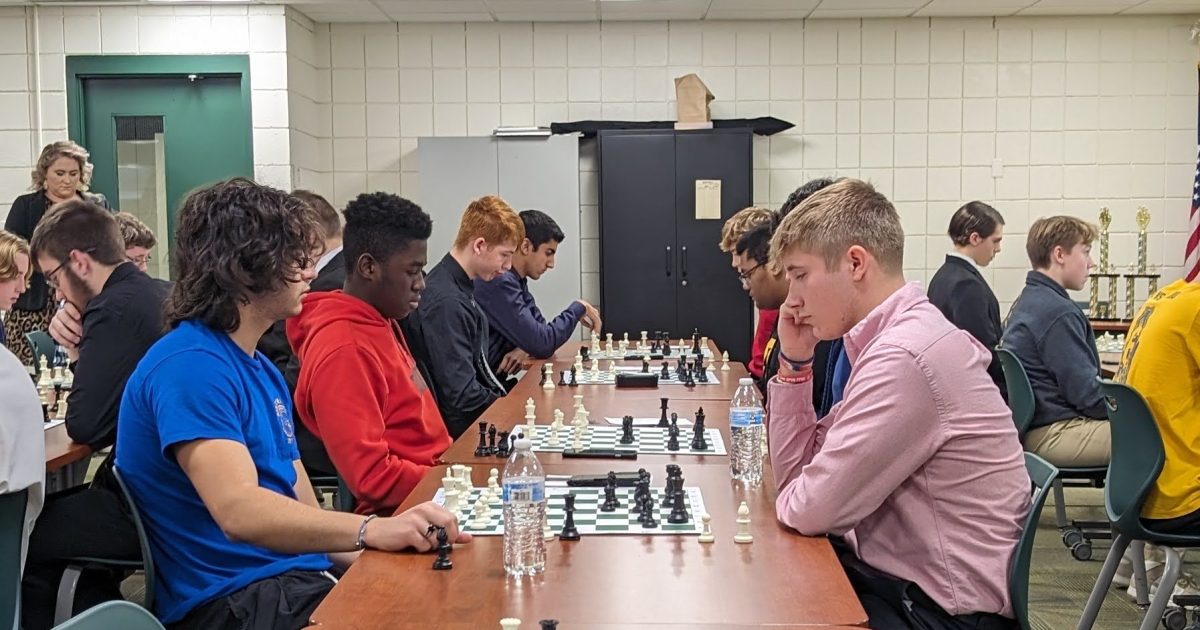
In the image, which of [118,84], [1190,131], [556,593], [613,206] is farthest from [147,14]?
[1190,131]

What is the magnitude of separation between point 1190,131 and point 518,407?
227 inches

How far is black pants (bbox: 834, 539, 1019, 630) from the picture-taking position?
1.92 meters

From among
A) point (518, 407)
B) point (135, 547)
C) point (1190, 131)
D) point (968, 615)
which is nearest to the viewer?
point (968, 615)

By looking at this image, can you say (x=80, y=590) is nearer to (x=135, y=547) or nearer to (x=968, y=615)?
(x=135, y=547)

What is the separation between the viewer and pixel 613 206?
7051 millimetres

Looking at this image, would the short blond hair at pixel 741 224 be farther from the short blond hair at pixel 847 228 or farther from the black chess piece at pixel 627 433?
the short blond hair at pixel 847 228

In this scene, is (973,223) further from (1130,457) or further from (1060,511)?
(1130,457)

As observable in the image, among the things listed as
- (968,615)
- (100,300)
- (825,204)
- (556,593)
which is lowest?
(968,615)

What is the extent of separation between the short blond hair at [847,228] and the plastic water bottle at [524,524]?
0.69 metres

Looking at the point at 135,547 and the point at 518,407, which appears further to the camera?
the point at 518,407

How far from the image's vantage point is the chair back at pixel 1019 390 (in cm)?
427

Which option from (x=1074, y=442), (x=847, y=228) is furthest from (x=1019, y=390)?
A: (x=847, y=228)

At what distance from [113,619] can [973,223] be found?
16.8ft

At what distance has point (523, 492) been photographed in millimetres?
1846
